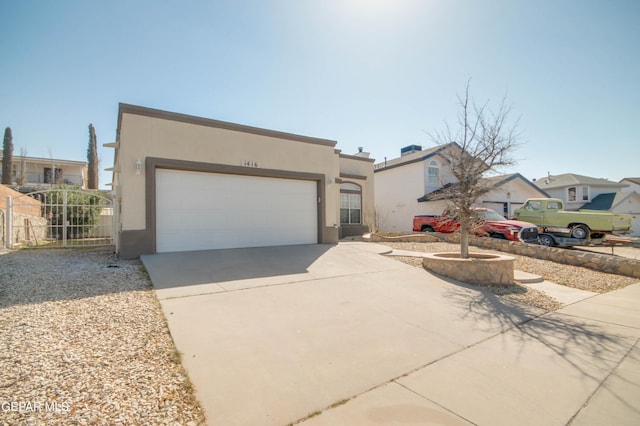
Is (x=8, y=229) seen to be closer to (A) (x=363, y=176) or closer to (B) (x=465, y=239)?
(A) (x=363, y=176)

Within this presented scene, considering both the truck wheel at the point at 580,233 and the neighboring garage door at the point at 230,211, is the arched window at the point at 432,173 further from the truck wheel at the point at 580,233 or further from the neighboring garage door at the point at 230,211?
the neighboring garage door at the point at 230,211

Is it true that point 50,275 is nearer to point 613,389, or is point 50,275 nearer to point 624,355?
point 613,389

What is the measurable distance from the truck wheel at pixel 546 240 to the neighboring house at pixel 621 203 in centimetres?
1644

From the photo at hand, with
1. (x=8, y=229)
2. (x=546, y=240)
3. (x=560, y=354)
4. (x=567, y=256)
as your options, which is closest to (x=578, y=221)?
(x=546, y=240)

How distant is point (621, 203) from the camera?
24.5 m

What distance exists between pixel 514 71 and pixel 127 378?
38.3 ft

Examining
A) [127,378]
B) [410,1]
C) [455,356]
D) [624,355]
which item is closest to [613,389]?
[624,355]

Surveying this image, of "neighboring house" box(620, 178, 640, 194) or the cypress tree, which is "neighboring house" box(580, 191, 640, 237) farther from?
the cypress tree

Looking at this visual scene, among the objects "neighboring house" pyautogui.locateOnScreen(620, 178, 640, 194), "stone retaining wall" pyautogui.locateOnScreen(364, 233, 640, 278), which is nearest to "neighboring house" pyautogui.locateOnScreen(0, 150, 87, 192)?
"stone retaining wall" pyautogui.locateOnScreen(364, 233, 640, 278)

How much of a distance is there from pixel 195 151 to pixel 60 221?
41.1ft

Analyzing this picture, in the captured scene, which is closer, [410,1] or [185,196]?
[410,1]

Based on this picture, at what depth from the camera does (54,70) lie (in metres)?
9.09

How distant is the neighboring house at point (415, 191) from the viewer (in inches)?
784

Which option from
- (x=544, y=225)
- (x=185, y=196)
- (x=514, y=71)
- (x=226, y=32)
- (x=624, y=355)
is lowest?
(x=624, y=355)
